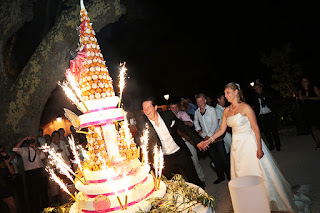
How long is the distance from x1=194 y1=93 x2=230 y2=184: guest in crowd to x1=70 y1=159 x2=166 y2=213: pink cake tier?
321 cm

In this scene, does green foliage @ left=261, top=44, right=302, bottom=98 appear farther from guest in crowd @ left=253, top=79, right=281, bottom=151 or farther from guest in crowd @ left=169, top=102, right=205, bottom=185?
guest in crowd @ left=169, top=102, right=205, bottom=185

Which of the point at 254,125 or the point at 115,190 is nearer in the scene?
the point at 115,190

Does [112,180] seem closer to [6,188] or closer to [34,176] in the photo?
[6,188]

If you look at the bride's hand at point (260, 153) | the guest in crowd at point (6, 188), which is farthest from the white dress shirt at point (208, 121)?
the guest in crowd at point (6, 188)

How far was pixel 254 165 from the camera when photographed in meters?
3.88

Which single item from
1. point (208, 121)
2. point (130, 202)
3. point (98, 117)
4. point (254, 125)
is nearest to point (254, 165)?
point (254, 125)

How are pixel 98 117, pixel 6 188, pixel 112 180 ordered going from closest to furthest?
pixel 112 180 < pixel 98 117 < pixel 6 188

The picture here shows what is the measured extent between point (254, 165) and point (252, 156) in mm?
158

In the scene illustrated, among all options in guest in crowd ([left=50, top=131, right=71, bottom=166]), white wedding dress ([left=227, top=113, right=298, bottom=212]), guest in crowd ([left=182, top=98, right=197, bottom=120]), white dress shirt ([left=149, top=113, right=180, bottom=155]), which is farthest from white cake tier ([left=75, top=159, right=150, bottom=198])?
guest in crowd ([left=182, top=98, right=197, bottom=120])

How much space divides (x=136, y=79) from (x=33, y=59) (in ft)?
83.5

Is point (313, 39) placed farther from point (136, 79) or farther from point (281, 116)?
point (136, 79)

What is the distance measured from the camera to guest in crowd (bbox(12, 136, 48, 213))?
6582 millimetres

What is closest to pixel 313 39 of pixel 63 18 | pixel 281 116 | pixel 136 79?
pixel 281 116

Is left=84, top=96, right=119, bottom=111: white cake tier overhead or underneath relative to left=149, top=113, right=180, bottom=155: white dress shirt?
overhead
